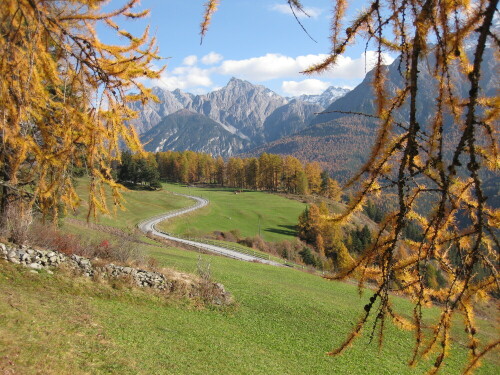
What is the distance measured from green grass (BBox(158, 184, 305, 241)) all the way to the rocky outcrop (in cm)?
3163

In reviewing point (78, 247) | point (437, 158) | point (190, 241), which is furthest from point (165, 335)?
point (190, 241)

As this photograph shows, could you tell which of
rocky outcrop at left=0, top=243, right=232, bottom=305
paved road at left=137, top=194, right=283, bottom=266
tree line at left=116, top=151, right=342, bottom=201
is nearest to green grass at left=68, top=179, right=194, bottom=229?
paved road at left=137, top=194, right=283, bottom=266

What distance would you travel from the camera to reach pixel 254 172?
300ft

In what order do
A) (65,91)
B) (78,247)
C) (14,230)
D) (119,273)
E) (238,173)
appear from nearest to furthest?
(65,91), (14,230), (119,273), (78,247), (238,173)

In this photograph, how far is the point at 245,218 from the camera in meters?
62.3

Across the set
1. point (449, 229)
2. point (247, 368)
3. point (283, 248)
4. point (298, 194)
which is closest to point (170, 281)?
point (247, 368)

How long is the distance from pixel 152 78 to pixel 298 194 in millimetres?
84409

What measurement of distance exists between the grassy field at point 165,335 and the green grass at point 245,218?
3295cm

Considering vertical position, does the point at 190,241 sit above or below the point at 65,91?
below

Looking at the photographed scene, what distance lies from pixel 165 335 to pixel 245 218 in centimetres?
5268

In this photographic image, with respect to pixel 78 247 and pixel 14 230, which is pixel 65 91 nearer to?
pixel 14 230

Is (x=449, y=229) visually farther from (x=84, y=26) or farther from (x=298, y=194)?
(x=298, y=194)

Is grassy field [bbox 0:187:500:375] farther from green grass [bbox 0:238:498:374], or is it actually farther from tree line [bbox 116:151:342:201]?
tree line [bbox 116:151:342:201]

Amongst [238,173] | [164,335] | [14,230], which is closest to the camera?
[164,335]
